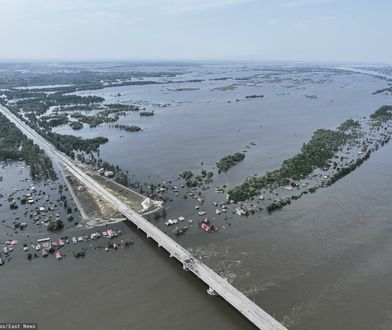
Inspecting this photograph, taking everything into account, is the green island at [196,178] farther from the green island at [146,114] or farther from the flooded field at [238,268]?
the green island at [146,114]

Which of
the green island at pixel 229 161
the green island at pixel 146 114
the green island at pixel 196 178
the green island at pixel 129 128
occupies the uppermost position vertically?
the green island at pixel 146 114

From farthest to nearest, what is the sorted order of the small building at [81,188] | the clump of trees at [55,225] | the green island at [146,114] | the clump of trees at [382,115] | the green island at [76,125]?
the green island at [146,114]
the clump of trees at [382,115]
the green island at [76,125]
the small building at [81,188]
the clump of trees at [55,225]

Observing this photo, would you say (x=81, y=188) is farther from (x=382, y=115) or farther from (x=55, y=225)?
(x=382, y=115)

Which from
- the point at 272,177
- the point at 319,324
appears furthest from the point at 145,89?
the point at 319,324

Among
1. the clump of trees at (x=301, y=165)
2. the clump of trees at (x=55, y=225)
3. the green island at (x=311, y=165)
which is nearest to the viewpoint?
the clump of trees at (x=55, y=225)

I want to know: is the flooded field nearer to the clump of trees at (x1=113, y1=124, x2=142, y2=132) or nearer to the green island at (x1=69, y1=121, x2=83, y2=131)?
the clump of trees at (x1=113, y1=124, x2=142, y2=132)

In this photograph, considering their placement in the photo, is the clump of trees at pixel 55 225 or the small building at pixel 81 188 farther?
the small building at pixel 81 188

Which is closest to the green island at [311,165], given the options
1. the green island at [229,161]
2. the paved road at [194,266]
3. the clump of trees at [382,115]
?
the green island at [229,161]

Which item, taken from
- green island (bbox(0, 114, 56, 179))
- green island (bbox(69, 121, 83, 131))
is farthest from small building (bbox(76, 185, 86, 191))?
green island (bbox(69, 121, 83, 131))
